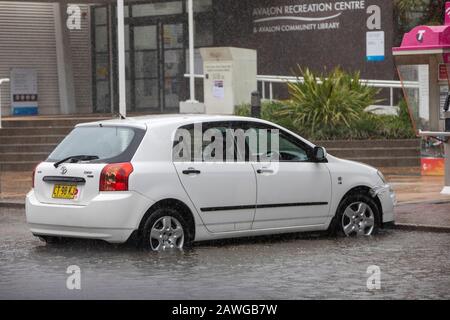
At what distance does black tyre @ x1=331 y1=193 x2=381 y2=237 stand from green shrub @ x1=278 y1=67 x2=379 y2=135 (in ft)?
30.8

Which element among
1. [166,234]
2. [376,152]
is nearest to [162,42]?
[376,152]

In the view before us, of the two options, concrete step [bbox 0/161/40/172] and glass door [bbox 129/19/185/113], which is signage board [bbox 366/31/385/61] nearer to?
glass door [bbox 129/19/185/113]

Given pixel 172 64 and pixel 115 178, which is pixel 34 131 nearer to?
pixel 172 64

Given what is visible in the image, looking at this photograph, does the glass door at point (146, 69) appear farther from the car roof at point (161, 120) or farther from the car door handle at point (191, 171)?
the car door handle at point (191, 171)

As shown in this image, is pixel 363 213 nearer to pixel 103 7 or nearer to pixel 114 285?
pixel 114 285

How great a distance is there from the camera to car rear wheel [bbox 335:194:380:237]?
12844 mm

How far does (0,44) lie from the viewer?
3161 cm

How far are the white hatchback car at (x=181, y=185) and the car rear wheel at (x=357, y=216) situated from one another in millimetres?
19

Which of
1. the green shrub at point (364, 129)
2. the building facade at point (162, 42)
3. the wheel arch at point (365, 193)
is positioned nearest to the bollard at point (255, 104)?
the green shrub at point (364, 129)

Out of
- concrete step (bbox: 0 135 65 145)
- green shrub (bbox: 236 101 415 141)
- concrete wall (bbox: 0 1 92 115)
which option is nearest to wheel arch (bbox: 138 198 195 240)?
green shrub (bbox: 236 101 415 141)

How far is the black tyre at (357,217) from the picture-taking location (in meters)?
12.8
